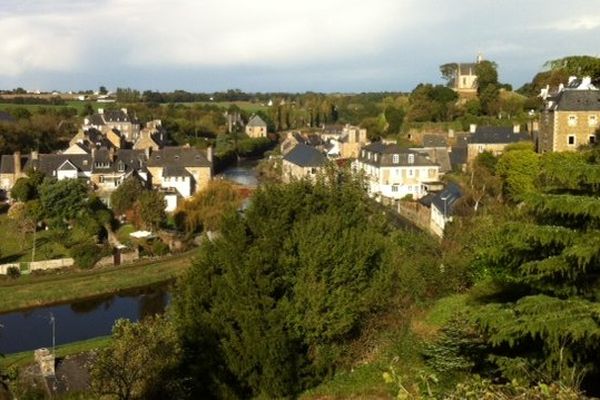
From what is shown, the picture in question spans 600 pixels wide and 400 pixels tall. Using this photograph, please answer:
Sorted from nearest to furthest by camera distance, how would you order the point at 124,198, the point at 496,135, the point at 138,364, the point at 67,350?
the point at 138,364
the point at 67,350
the point at 124,198
the point at 496,135

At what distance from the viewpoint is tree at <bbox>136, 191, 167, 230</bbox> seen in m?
33.5

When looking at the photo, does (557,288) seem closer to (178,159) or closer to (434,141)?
(178,159)

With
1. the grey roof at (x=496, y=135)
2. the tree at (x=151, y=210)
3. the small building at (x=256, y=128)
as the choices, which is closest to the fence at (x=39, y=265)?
the tree at (x=151, y=210)

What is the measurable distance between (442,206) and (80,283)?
16.6 m

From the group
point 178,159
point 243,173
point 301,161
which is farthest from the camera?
point 243,173

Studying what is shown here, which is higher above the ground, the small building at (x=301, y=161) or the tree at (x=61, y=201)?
the small building at (x=301, y=161)

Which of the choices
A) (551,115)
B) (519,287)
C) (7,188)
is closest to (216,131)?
(7,188)

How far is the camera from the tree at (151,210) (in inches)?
1318

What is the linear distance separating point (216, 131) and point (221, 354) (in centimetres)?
7623

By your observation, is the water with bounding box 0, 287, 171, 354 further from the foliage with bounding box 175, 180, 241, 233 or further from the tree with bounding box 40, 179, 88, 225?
the tree with bounding box 40, 179, 88, 225

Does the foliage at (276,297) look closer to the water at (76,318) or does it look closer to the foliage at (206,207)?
the water at (76,318)

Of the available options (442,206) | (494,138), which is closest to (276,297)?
(442,206)

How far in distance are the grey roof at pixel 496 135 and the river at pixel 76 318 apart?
81.0ft

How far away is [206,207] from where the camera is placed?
35.2 m
